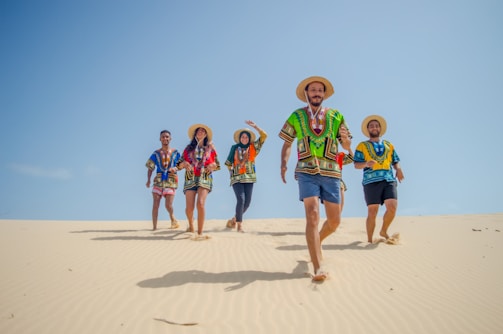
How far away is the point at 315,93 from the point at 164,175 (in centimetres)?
589

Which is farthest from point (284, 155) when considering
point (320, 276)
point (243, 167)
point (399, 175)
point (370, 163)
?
point (243, 167)

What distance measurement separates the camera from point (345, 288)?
3783 mm

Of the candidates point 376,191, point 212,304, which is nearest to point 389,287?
point 212,304

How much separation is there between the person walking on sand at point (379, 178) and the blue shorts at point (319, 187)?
7.66ft

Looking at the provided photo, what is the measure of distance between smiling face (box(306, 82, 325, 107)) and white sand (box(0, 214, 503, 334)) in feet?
7.46

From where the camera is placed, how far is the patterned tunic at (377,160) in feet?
21.7

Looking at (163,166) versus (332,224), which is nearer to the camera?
(332,224)

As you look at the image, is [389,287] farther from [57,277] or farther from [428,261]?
[57,277]

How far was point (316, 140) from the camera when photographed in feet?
14.4

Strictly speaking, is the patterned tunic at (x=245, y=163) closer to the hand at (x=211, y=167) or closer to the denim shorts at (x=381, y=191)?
the hand at (x=211, y=167)

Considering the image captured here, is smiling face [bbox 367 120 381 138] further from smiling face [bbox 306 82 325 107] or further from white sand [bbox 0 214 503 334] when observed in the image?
smiling face [bbox 306 82 325 107]

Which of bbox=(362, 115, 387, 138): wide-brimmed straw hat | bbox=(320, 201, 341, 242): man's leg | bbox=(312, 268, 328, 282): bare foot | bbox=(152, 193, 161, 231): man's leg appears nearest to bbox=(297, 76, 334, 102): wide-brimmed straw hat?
bbox=(320, 201, 341, 242): man's leg

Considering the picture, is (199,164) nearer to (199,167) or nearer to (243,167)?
(199,167)

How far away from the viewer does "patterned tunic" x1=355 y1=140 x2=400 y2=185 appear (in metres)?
6.62
